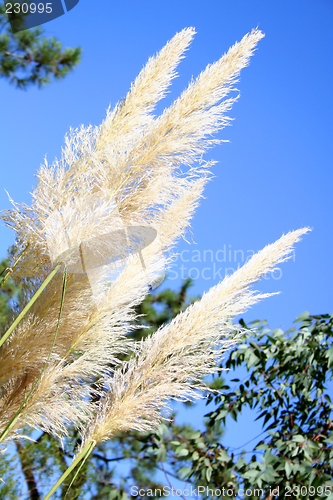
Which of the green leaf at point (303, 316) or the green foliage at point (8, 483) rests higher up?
the green leaf at point (303, 316)

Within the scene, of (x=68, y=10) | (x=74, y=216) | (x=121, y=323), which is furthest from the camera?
(x=68, y=10)

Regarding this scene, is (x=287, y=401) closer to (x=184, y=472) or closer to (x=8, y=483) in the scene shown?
(x=184, y=472)

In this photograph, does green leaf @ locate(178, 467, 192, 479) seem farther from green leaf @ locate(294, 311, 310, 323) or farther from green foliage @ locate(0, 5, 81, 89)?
green foliage @ locate(0, 5, 81, 89)

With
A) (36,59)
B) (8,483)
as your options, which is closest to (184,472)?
(8,483)

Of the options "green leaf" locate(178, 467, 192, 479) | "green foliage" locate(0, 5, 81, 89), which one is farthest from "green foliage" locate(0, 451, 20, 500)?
"green foliage" locate(0, 5, 81, 89)

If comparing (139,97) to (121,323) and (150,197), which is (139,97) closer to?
(150,197)

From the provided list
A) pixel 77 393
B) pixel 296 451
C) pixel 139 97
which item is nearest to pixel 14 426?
pixel 77 393

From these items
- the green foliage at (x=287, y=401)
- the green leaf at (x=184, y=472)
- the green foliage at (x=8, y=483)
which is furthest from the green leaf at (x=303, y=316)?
the green foliage at (x=8, y=483)

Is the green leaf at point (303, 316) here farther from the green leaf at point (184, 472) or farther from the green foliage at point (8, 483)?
the green foliage at point (8, 483)

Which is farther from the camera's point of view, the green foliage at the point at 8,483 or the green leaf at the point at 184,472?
the green foliage at the point at 8,483

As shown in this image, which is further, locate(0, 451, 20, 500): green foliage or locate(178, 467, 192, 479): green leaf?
locate(0, 451, 20, 500): green foliage

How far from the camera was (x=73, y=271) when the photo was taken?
0.79 m

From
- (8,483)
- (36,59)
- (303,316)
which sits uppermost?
(36,59)

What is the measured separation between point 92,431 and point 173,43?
0.82m
